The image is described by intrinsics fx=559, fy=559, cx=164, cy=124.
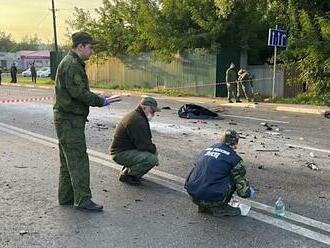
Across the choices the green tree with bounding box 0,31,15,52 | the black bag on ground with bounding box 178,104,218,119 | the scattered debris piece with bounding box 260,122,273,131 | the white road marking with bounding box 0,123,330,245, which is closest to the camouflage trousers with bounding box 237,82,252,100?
the black bag on ground with bounding box 178,104,218,119

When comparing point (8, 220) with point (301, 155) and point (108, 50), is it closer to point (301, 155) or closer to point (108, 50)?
point (301, 155)

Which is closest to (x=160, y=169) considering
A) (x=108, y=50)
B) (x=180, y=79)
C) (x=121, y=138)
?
(x=121, y=138)

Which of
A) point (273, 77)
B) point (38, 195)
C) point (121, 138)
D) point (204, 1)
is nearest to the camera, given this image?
point (38, 195)

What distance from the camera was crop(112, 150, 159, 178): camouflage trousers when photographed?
7113 mm

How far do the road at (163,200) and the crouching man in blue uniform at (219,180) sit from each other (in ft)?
0.49

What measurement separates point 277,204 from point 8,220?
9.18 ft

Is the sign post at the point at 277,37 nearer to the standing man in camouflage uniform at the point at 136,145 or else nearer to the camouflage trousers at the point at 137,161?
the standing man in camouflage uniform at the point at 136,145

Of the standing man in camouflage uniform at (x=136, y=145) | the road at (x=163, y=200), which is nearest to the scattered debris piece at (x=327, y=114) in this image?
the road at (x=163, y=200)

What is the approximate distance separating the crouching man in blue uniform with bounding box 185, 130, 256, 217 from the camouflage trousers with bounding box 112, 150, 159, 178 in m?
1.34

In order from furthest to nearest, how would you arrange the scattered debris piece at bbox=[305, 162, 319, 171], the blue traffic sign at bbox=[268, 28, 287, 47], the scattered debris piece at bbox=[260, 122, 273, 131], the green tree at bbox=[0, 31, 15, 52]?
the green tree at bbox=[0, 31, 15, 52], the blue traffic sign at bbox=[268, 28, 287, 47], the scattered debris piece at bbox=[260, 122, 273, 131], the scattered debris piece at bbox=[305, 162, 319, 171]

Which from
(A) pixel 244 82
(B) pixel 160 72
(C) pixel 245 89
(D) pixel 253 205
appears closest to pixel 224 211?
(D) pixel 253 205

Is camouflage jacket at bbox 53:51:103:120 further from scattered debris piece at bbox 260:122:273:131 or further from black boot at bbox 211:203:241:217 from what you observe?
scattered debris piece at bbox 260:122:273:131

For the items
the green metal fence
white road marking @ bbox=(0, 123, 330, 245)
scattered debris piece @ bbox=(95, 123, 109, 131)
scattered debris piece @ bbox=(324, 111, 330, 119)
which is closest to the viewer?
white road marking @ bbox=(0, 123, 330, 245)

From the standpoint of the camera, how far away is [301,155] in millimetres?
9547
